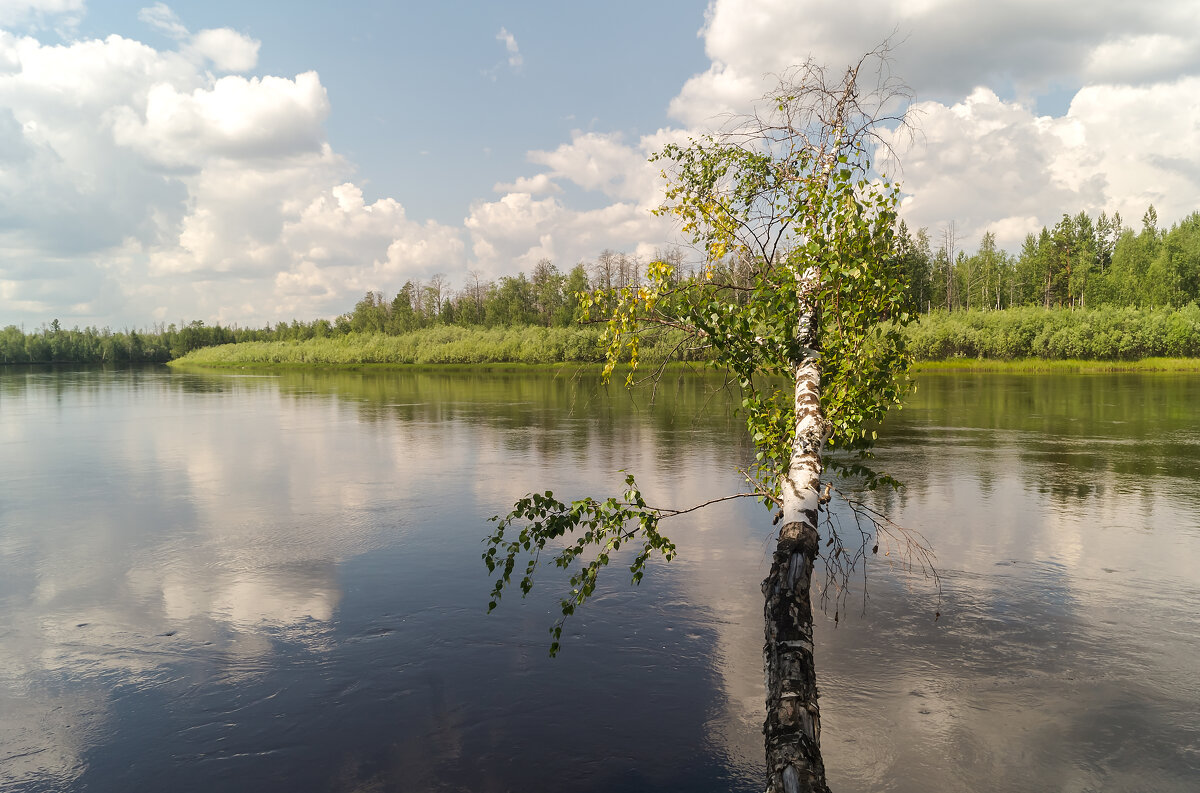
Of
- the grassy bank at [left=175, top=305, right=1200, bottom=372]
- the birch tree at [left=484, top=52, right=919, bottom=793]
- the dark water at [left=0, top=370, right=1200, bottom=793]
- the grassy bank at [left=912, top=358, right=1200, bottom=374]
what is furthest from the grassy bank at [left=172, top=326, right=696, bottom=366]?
the birch tree at [left=484, top=52, right=919, bottom=793]

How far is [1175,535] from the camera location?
15.3 meters

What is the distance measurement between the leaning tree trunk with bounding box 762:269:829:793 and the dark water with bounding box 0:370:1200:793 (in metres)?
2.66

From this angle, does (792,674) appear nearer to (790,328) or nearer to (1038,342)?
(790,328)

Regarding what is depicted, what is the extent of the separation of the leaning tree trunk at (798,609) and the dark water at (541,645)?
2662 millimetres

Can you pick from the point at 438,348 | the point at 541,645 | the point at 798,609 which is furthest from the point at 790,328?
the point at 438,348

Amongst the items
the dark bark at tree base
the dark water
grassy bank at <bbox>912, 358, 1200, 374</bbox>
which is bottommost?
the dark water

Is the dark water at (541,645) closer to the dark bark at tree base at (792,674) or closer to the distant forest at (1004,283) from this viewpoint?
the dark bark at tree base at (792,674)

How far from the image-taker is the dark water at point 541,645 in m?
7.58

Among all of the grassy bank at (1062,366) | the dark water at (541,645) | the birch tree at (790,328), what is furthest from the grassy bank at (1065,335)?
the birch tree at (790,328)

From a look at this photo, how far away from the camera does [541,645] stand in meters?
10.4

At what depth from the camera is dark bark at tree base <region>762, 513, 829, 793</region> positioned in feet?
15.1

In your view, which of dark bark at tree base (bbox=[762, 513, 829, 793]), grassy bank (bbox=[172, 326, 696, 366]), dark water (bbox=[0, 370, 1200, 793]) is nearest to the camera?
dark bark at tree base (bbox=[762, 513, 829, 793])

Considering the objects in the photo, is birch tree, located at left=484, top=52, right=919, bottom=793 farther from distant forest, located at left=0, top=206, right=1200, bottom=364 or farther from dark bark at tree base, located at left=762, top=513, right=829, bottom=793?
distant forest, located at left=0, top=206, right=1200, bottom=364

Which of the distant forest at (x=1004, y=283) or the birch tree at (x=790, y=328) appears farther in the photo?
the distant forest at (x=1004, y=283)
